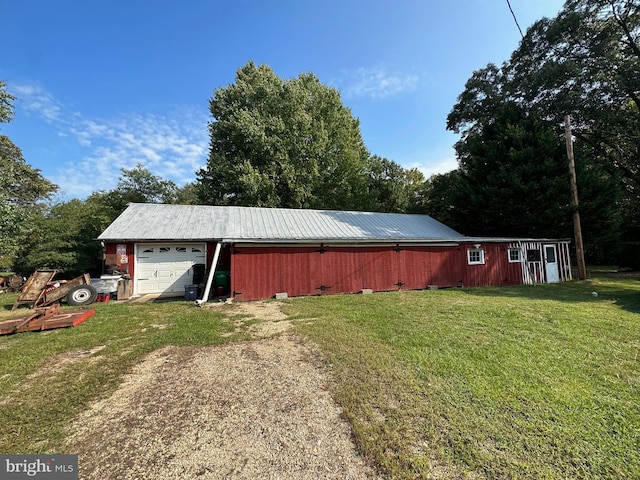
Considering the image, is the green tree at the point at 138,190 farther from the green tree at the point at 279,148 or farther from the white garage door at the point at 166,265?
the white garage door at the point at 166,265

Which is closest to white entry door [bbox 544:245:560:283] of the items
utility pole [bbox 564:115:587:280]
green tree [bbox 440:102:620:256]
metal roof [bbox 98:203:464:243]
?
utility pole [bbox 564:115:587:280]

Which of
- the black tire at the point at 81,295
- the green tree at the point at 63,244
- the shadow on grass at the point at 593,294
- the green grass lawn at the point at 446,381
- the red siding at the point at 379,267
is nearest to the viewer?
the green grass lawn at the point at 446,381

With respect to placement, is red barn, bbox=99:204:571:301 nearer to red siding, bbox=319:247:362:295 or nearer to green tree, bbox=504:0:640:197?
red siding, bbox=319:247:362:295

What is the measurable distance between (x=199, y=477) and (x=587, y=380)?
181 inches

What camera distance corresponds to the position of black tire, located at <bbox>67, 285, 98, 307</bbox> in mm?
9234

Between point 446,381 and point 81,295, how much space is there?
1125cm

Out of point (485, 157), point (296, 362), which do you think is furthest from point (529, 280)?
point (296, 362)

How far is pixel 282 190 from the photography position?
2139 centimetres

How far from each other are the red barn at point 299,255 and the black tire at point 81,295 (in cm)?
185

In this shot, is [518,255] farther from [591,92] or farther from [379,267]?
[591,92]

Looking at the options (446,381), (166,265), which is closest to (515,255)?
(446,381)

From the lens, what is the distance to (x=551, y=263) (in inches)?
551

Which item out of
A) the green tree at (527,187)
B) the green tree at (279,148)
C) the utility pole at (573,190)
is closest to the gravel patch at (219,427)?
the utility pole at (573,190)

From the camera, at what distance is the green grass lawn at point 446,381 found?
7.83 feet
